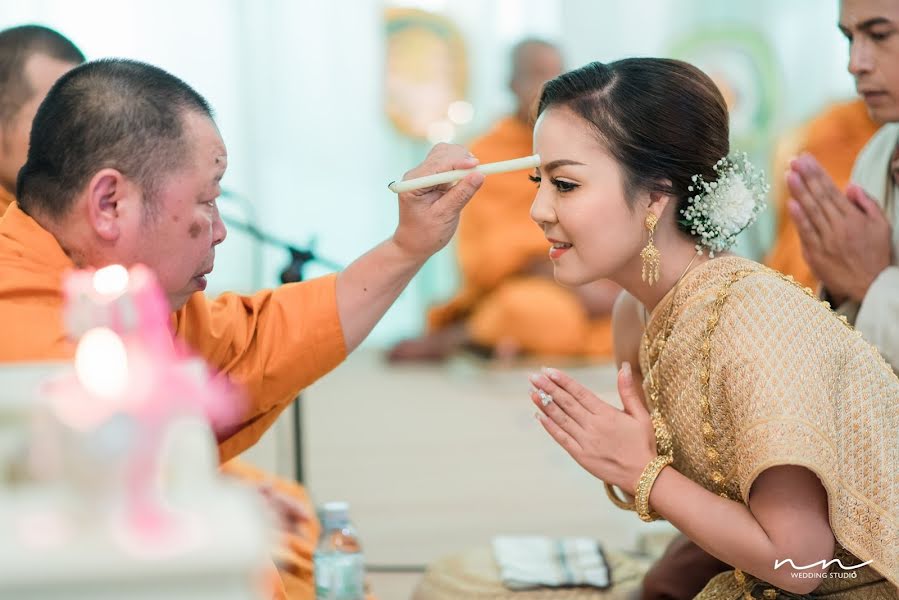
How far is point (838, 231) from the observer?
7.13 feet

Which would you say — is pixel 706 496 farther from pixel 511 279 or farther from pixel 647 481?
pixel 511 279

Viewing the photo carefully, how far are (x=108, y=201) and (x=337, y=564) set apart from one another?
0.87 m

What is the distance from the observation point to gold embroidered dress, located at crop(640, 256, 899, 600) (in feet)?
5.08

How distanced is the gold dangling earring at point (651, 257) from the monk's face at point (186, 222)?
2.23 feet

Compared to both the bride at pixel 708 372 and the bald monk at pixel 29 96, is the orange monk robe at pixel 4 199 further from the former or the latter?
the bride at pixel 708 372

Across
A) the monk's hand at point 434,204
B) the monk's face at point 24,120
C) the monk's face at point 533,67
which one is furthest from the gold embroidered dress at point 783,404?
the monk's face at point 533,67

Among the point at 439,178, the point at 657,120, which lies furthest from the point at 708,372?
the point at 439,178

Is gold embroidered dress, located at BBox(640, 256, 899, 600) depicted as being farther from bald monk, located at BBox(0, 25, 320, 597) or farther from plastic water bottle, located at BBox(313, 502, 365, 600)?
bald monk, located at BBox(0, 25, 320, 597)

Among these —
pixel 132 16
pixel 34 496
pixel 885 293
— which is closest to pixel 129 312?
pixel 34 496

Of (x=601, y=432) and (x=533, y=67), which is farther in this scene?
(x=533, y=67)

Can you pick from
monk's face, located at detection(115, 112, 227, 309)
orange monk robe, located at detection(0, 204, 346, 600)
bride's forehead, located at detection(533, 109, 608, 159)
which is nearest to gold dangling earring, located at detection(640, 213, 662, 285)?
bride's forehead, located at detection(533, 109, 608, 159)

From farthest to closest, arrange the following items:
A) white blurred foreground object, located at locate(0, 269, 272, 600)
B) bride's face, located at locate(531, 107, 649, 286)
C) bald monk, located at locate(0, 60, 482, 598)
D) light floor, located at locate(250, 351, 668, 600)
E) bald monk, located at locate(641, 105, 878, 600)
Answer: bald monk, located at locate(641, 105, 878, 600) → light floor, located at locate(250, 351, 668, 600) → bride's face, located at locate(531, 107, 649, 286) → bald monk, located at locate(0, 60, 482, 598) → white blurred foreground object, located at locate(0, 269, 272, 600)

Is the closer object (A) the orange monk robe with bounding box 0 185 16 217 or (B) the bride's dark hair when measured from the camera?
(B) the bride's dark hair

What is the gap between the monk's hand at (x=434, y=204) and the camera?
185cm
